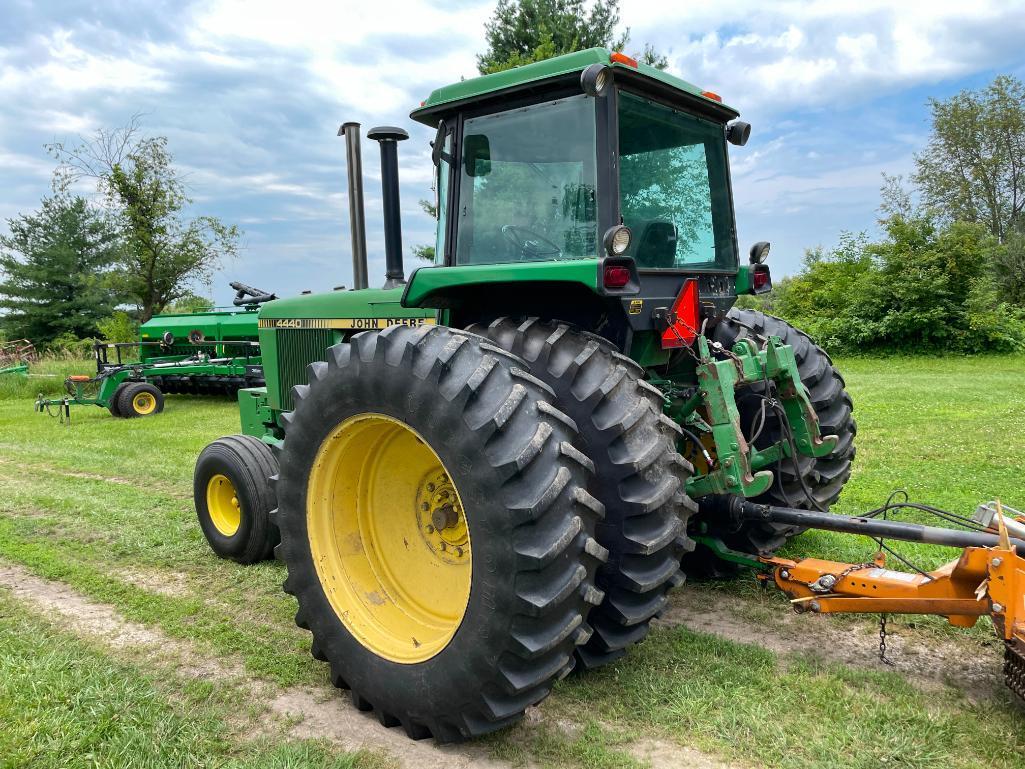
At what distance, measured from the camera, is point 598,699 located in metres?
2.87

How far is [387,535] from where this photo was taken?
3221 mm

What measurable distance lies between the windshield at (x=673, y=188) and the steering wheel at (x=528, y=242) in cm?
35

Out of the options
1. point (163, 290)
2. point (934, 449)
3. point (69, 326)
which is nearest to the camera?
point (934, 449)

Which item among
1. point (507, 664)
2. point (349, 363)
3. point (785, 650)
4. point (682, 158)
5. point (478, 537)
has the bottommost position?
point (785, 650)

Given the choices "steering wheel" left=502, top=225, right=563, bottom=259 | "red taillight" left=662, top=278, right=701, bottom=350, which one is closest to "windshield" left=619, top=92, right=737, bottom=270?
"red taillight" left=662, top=278, right=701, bottom=350

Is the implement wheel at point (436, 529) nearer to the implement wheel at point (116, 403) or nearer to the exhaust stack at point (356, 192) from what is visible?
the exhaust stack at point (356, 192)

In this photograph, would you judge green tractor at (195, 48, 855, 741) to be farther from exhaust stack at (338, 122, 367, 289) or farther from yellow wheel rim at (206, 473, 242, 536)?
yellow wheel rim at (206, 473, 242, 536)

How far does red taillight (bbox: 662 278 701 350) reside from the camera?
3.26 meters

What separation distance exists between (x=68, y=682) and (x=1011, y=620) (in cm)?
348

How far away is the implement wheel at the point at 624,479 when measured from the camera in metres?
2.66

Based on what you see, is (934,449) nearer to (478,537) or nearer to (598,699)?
(598,699)

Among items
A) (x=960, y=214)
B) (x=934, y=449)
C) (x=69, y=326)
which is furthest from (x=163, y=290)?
(x=960, y=214)

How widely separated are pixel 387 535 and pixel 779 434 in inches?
80.9

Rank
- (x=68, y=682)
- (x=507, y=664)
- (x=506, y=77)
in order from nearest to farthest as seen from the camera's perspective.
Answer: (x=507, y=664) < (x=68, y=682) < (x=506, y=77)
